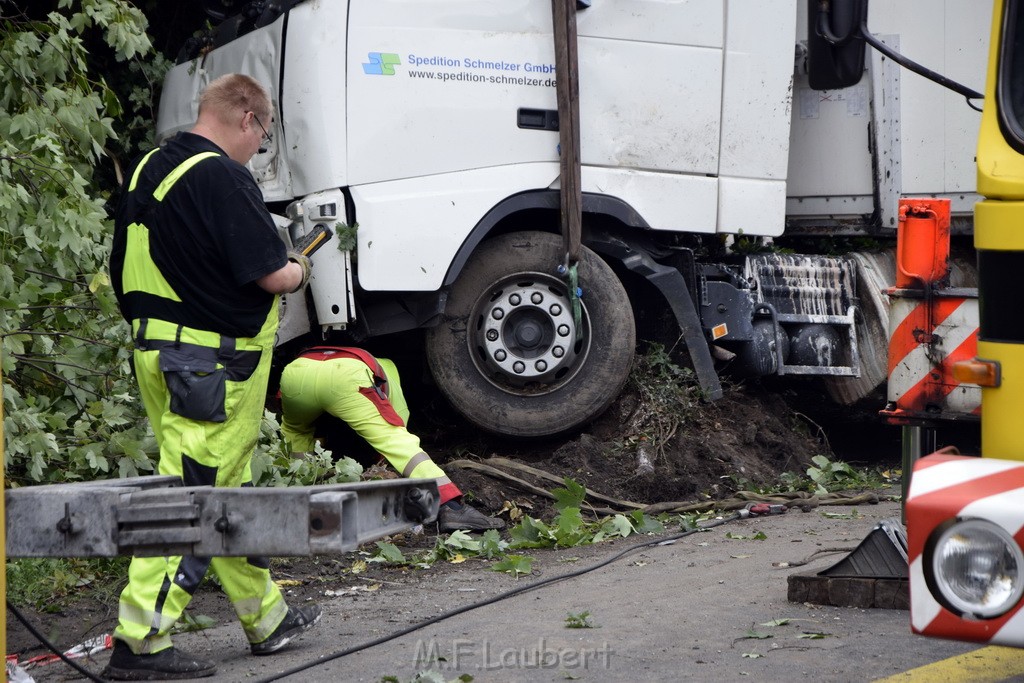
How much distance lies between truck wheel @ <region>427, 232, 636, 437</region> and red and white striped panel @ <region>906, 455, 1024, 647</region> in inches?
154

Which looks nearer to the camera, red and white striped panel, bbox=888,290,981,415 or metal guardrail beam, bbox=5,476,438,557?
metal guardrail beam, bbox=5,476,438,557

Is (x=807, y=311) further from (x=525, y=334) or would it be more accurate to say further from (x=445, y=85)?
(x=445, y=85)

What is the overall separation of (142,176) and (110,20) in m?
2.87

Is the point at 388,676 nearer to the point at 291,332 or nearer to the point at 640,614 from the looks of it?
the point at 640,614

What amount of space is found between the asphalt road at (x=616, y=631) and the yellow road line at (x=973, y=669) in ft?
0.09

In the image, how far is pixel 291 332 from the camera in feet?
20.9

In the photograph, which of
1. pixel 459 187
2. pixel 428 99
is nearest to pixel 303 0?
pixel 428 99

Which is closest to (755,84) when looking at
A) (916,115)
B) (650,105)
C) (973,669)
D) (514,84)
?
(650,105)

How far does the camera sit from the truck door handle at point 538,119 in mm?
6496

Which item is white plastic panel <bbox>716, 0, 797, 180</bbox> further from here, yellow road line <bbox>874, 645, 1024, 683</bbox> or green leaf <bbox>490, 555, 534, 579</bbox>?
yellow road line <bbox>874, 645, 1024, 683</bbox>

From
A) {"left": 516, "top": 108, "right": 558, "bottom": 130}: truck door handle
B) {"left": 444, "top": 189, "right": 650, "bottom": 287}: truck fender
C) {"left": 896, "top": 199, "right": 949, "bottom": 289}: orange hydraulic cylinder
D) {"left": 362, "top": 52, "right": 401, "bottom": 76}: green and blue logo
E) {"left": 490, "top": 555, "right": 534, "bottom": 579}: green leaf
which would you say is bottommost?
{"left": 490, "top": 555, "right": 534, "bottom": 579}: green leaf

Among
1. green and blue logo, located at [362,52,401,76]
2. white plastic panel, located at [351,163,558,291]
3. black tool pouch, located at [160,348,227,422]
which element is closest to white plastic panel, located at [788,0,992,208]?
white plastic panel, located at [351,163,558,291]

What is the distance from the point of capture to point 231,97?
4.08 m

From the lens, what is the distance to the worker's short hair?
160 inches
